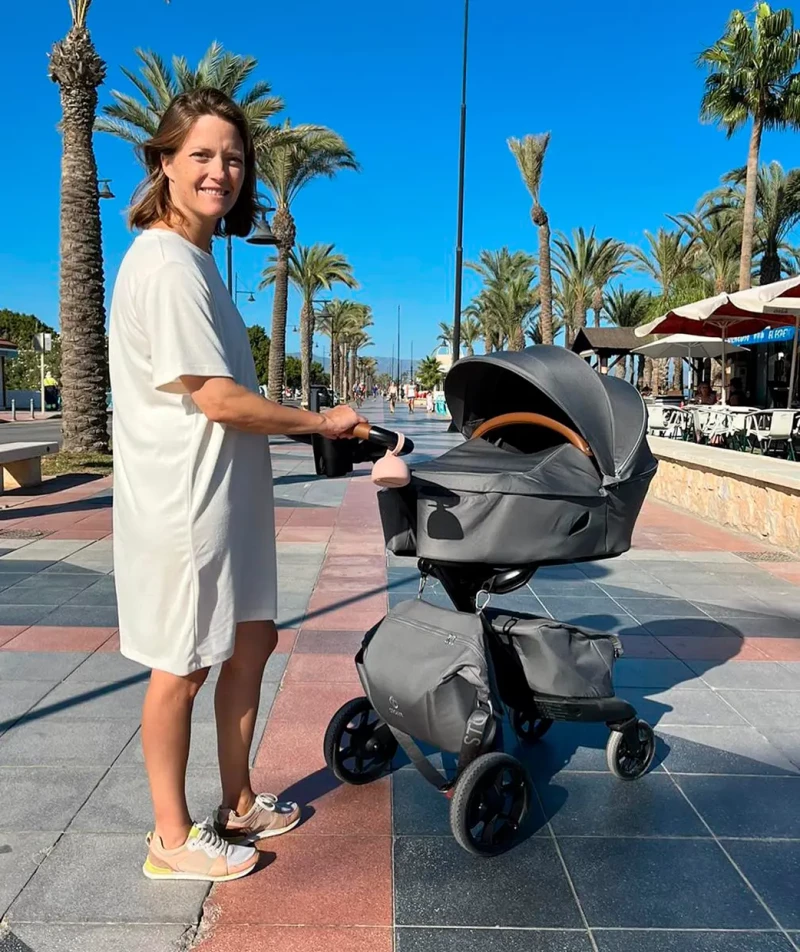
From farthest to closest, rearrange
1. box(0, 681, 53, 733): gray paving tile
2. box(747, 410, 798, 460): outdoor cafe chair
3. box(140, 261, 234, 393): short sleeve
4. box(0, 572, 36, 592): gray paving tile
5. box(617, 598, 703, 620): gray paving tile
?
box(747, 410, 798, 460): outdoor cafe chair → box(0, 572, 36, 592): gray paving tile → box(617, 598, 703, 620): gray paving tile → box(0, 681, 53, 733): gray paving tile → box(140, 261, 234, 393): short sleeve

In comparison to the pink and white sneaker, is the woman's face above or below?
above

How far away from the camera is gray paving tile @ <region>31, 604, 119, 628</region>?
462 centimetres

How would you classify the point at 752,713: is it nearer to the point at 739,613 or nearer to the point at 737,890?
the point at 737,890

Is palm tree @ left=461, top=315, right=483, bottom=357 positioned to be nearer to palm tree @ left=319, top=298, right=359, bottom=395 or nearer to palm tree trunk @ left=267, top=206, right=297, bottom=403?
palm tree @ left=319, top=298, right=359, bottom=395

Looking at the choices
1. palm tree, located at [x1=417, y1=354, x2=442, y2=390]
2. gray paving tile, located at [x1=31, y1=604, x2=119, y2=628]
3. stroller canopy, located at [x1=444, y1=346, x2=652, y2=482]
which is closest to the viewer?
stroller canopy, located at [x1=444, y1=346, x2=652, y2=482]

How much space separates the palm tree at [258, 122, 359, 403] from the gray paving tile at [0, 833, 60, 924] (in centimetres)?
2097

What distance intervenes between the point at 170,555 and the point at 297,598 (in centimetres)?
340

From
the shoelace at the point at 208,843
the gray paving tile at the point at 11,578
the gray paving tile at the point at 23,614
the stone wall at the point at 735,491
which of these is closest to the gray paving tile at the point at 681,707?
the shoelace at the point at 208,843

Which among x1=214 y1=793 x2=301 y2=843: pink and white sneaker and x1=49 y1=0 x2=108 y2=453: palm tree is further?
x1=49 y1=0 x2=108 y2=453: palm tree

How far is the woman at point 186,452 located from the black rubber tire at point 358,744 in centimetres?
56

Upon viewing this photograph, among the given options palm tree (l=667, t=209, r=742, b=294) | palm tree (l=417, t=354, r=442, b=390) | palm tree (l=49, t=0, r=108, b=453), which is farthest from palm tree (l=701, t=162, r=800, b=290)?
palm tree (l=417, t=354, r=442, b=390)

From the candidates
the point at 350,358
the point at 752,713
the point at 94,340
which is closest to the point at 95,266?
the point at 94,340

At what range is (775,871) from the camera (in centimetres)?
237

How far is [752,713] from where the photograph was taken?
139 inches
